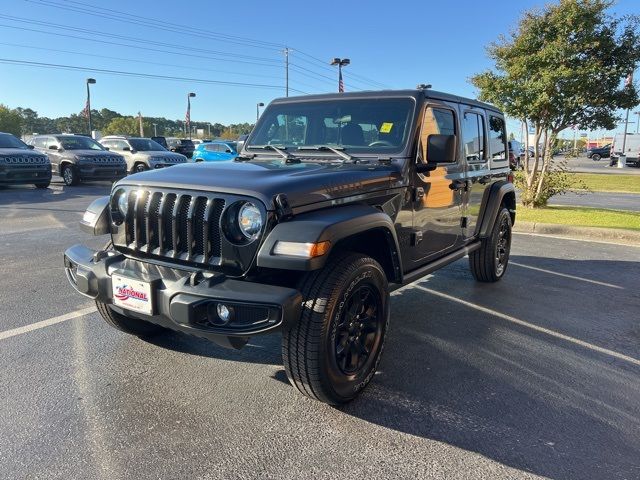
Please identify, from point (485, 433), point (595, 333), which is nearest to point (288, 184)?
point (485, 433)

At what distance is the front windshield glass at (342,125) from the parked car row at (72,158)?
1009 centimetres

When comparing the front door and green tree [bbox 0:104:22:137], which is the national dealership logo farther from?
green tree [bbox 0:104:22:137]

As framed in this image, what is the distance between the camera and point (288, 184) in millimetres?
2803

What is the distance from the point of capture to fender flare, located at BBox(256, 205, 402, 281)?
251 centimetres

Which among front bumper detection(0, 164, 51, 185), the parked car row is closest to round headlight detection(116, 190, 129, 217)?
the parked car row

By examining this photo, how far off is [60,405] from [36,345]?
1.04 m

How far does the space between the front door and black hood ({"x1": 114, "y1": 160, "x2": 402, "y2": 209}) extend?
0.39 m

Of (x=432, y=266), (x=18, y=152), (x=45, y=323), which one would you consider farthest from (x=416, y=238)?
(x=18, y=152)

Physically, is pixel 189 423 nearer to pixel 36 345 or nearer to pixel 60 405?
pixel 60 405

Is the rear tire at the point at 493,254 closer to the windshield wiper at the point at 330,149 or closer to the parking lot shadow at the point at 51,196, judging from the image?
the windshield wiper at the point at 330,149

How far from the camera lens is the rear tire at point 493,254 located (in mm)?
5520

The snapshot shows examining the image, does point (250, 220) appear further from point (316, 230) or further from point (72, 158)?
point (72, 158)

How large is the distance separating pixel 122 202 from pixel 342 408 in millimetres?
1987

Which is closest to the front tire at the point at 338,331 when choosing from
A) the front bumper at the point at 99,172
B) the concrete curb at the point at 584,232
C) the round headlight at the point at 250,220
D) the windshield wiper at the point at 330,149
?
the round headlight at the point at 250,220
